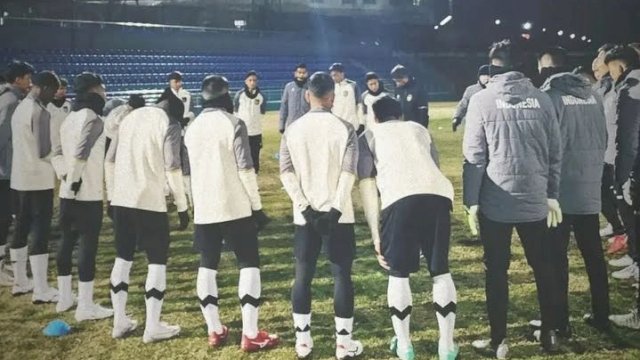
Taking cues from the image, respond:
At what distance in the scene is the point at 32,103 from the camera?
6.48 metres

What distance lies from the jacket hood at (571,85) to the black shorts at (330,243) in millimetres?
2296

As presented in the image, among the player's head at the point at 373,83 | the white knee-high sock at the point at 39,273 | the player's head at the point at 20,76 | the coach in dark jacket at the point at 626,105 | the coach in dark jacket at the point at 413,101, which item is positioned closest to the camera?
the coach in dark jacket at the point at 626,105

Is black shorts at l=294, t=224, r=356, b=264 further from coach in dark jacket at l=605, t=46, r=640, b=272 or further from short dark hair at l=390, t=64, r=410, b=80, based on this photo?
short dark hair at l=390, t=64, r=410, b=80

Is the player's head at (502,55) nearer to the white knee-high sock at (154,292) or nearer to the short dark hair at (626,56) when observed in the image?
the short dark hair at (626,56)

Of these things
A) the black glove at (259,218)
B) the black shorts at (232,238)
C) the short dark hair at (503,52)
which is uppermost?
the short dark hair at (503,52)

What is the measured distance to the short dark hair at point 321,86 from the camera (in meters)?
4.98

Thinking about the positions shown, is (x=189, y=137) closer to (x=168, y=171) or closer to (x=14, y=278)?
(x=168, y=171)

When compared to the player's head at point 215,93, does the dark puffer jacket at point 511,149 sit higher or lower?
lower

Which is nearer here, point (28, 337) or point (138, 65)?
point (28, 337)

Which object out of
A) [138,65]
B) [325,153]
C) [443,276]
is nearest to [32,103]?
[325,153]

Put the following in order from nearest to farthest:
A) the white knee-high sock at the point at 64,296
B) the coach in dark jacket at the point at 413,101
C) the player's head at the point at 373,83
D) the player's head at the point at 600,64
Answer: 1. the white knee-high sock at the point at 64,296
2. the player's head at the point at 600,64
3. the coach in dark jacket at the point at 413,101
4. the player's head at the point at 373,83

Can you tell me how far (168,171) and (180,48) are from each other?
1278 inches

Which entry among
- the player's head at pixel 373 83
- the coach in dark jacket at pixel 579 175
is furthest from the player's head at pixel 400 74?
the coach in dark jacket at pixel 579 175

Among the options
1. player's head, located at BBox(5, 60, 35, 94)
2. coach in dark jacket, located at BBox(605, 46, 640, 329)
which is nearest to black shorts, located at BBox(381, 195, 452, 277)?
coach in dark jacket, located at BBox(605, 46, 640, 329)
